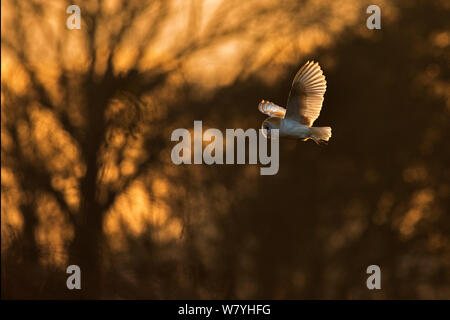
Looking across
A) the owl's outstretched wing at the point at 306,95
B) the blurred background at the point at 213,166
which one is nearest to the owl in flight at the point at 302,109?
the owl's outstretched wing at the point at 306,95

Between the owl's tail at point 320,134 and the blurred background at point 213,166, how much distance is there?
230 centimetres

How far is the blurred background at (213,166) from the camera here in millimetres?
4695

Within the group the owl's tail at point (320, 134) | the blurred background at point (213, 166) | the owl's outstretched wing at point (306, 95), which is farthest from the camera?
the blurred background at point (213, 166)

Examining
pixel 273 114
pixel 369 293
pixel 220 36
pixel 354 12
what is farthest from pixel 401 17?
pixel 273 114

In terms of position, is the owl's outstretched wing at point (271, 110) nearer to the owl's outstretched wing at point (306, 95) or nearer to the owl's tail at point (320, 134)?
the owl's outstretched wing at point (306, 95)

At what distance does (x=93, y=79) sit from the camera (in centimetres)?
475

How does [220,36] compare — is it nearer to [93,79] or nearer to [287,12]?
Answer: [287,12]

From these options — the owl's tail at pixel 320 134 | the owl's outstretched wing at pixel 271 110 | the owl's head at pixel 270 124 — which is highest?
the owl's outstretched wing at pixel 271 110

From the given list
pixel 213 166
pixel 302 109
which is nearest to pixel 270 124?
pixel 302 109

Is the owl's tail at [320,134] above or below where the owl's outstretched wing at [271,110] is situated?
below

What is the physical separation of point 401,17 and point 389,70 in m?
0.41

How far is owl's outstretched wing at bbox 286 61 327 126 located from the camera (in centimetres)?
242

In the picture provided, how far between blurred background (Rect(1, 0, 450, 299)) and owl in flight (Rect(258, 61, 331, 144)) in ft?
7.00

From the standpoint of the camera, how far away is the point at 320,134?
91.0 inches
